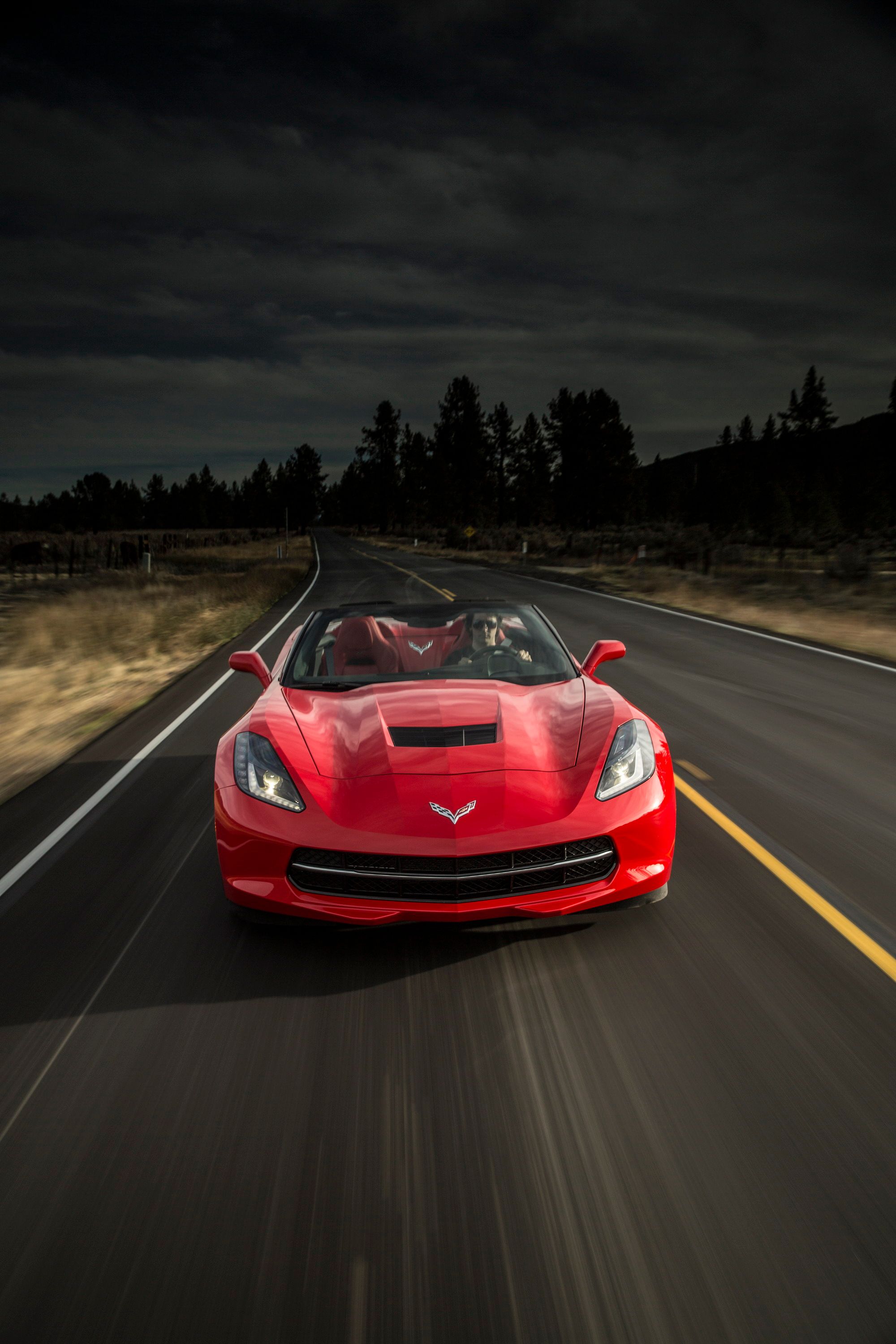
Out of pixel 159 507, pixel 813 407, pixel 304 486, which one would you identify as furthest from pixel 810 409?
pixel 159 507

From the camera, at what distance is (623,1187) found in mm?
2205

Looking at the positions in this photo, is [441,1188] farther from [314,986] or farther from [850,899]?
[850,899]

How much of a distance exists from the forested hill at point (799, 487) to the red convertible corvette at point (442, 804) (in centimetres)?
6115

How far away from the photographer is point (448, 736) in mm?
3764

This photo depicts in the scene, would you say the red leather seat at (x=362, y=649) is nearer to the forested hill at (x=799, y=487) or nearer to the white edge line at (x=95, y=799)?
the white edge line at (x=95, y=799)

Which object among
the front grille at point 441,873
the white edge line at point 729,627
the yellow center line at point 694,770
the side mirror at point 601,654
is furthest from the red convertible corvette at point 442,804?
the white edge line at point 729,627

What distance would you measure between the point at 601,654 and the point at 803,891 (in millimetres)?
1736

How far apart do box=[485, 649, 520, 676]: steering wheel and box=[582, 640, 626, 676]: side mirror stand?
1.38 feet

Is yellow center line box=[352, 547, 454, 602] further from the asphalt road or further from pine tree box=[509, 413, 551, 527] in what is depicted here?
pine tree box=[509, 413, 551, 527]

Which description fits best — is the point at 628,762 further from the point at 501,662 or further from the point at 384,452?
the point at 384,452

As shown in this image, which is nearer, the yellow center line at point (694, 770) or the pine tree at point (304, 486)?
the yellow center line at point (694, 770)

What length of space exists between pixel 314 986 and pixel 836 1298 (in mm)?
1919

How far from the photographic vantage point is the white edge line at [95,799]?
4500 mm

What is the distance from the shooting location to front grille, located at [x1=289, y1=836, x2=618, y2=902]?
3.14 metres
